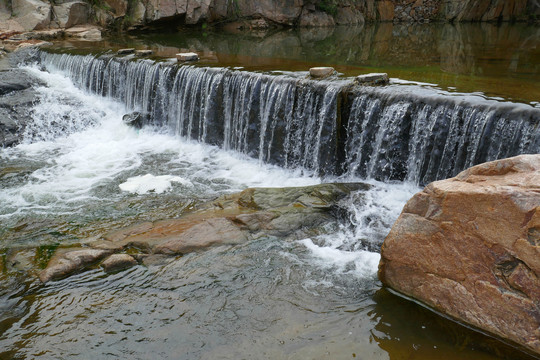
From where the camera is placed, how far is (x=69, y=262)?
479 cm

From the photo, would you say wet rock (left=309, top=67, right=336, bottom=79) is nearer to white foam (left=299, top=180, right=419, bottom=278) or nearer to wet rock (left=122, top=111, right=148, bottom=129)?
white foam (left=299, top=180, right=419, bottom=278)

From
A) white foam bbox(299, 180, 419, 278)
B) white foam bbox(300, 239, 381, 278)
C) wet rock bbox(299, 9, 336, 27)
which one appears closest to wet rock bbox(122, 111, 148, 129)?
white foam bbox(299, 180, 419, 278)

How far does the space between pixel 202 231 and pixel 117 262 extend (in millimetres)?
1041

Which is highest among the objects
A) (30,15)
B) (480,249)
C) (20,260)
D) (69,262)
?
(30,15)

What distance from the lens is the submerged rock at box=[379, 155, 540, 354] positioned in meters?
3.36

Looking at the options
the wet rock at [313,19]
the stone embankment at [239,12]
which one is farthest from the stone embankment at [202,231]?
the wet rock at [313,19]

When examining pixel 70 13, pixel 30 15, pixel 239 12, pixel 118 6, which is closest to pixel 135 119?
pixel 30 15

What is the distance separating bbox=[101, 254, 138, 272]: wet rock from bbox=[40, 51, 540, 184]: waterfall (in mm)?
3723

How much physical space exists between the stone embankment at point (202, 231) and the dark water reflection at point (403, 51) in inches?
118

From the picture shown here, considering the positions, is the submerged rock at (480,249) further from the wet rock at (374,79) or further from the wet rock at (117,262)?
the wet rock at (374,79)

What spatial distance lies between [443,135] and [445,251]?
291 centimetres

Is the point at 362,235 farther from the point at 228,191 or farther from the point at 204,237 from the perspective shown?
the point at 228,191

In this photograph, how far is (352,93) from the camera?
7.19m

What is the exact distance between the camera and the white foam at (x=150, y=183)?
7164mm
